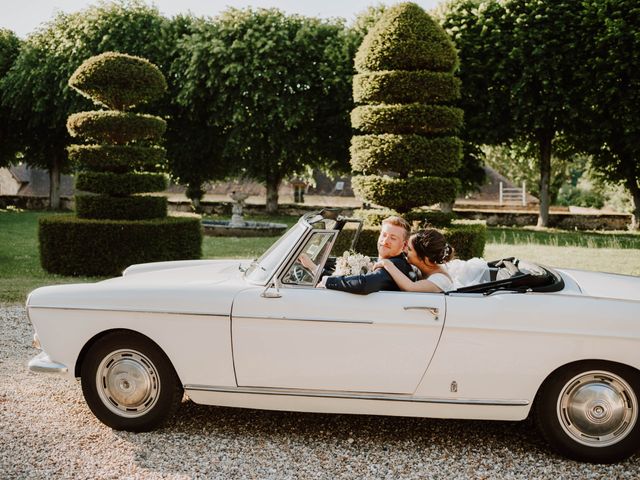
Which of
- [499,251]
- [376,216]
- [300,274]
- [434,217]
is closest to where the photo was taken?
[300,274]

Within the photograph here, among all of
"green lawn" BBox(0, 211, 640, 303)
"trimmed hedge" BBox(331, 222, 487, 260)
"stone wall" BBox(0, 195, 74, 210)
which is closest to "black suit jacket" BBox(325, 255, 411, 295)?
"green lawn" BBox(0, 211, 640, 303)

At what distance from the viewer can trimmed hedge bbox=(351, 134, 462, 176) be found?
13734mm

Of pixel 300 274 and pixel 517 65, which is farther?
pixel 517 65

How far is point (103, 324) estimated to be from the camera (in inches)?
178

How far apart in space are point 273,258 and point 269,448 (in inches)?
48.0

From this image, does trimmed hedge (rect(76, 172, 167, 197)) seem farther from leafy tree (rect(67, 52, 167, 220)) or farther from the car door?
the car door

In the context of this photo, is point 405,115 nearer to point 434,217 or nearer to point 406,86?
point 406,86

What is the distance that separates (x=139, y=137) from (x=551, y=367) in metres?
11.5

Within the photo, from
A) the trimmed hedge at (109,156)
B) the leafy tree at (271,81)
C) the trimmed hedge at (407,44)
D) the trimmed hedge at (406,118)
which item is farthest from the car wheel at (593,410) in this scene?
the leafy tree at (271,81)

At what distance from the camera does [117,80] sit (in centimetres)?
1371

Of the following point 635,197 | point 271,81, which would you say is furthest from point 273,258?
point 635,197

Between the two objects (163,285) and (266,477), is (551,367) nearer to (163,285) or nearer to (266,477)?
(266,477)

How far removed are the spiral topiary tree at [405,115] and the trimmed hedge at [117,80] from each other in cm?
424

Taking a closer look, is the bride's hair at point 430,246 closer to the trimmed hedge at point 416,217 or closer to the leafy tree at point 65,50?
the trimmed hedge at point 416,217
